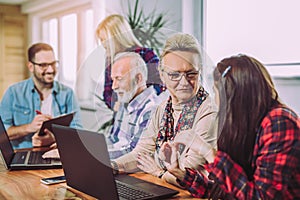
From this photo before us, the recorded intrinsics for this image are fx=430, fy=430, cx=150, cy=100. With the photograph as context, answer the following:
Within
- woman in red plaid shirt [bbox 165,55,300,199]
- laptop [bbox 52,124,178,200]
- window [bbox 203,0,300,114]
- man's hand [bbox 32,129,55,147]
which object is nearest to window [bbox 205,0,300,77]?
window [bbox 203,0,300,114]

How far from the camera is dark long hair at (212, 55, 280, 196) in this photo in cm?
133

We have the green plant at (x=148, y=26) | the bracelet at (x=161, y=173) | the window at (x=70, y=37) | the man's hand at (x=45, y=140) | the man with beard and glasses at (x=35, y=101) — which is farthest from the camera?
the window at (x=70, y=37)

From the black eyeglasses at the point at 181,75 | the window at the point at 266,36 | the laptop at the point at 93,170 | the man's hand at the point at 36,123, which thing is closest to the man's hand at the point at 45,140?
the man's hand at the point at 36,123

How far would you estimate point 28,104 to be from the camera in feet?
10.2

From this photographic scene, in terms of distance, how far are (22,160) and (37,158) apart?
7cm

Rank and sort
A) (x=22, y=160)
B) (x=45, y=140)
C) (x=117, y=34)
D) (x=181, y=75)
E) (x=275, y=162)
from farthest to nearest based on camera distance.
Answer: (x=117, y=34) → (x=45, y=140) → (x=22, y=160) → (x=181, y=75) → (x=275, y=162)

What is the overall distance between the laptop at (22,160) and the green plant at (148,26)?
0.69 m

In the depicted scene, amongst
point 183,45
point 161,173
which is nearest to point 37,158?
point 161,173

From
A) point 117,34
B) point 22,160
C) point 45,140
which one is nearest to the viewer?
point 22,160

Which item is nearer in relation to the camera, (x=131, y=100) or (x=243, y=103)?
(x=243, y=103)

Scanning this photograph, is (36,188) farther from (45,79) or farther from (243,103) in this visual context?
(45,79)

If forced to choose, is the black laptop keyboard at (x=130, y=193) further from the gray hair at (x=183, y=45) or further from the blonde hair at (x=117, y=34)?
the blonde hair at (x=117, y=34)

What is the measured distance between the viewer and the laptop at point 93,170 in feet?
4.53

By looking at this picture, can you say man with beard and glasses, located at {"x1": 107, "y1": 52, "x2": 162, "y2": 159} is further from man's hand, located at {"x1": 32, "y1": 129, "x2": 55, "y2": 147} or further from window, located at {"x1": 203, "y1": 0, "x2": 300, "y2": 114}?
man's hand, located at {"x1": 32, "y1": 129, "x2": 55, "y2": 147}
